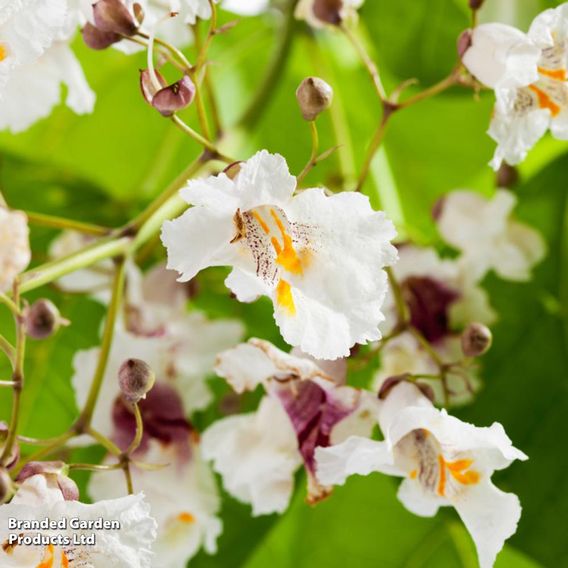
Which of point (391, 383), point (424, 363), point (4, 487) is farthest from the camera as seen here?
point (424, 363)

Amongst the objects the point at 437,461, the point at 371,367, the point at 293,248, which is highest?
the point at 293,248

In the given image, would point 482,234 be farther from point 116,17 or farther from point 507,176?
point 116,17

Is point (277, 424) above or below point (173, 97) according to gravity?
below

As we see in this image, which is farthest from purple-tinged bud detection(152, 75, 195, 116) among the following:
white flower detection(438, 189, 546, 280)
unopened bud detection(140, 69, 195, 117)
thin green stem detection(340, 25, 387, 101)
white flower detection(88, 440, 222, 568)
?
white flower detection(438, 189, 546, 280)

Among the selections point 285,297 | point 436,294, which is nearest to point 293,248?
point 285,297

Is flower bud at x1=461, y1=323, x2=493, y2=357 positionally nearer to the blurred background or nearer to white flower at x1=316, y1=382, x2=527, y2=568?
white flower at x1=316, y1=382, x2=527, y2=568

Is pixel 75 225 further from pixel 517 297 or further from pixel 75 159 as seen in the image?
pixel 75 159

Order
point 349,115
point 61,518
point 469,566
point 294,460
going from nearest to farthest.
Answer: point 61,518 → point 294,460 → point 469,566 → point 349,115

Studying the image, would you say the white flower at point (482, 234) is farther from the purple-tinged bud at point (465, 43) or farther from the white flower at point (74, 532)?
the white flower at point (74, 532)

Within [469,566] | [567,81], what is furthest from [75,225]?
[469,566]
